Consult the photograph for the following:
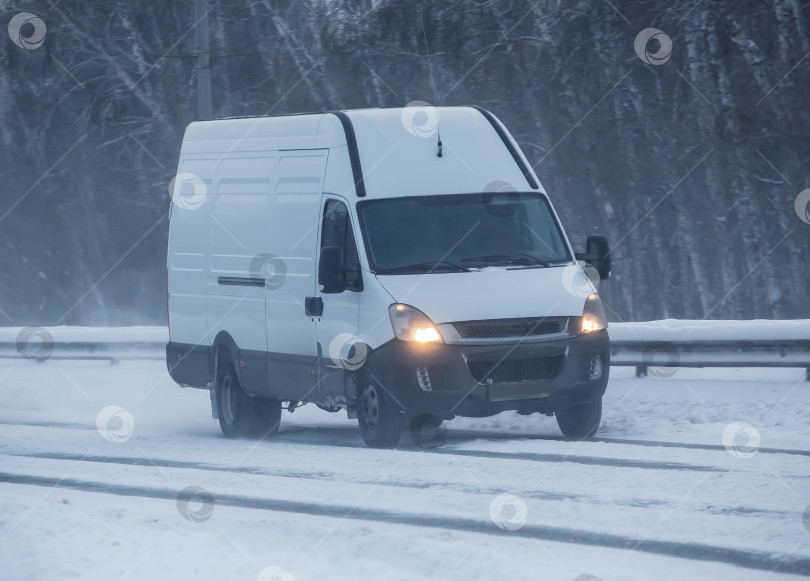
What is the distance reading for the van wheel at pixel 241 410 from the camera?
13539 millimetres

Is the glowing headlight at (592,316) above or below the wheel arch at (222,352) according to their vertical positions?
above

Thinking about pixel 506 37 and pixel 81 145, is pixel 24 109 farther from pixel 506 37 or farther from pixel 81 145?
pixel 506 37

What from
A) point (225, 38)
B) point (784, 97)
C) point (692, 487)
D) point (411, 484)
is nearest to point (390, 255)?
point (411, 484)

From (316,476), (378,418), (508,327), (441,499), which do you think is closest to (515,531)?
(441,499)

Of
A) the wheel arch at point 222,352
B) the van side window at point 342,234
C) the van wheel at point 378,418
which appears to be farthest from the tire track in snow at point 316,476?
the wheel arch at point 222,352

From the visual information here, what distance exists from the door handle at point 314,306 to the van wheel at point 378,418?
34.3 inches

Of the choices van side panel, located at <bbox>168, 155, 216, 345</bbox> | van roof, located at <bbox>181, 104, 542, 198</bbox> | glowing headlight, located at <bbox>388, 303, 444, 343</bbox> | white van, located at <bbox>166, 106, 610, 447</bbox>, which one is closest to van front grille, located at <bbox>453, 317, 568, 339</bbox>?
white van, located at <bbox>166, 106, 610, 447</bbox>

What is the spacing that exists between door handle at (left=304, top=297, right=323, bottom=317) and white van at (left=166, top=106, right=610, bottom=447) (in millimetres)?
13

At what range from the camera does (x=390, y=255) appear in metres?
11.5

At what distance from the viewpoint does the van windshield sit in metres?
11.5

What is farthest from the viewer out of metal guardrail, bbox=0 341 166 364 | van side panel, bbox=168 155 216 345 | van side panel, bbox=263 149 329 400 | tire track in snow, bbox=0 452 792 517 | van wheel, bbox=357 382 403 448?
metal guardrail, bbox=0 341 166 364

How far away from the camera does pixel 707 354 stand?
14914mm

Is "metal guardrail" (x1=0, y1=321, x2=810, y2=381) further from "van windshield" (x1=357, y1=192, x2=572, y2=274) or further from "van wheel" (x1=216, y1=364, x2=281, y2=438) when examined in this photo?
"van wheel" (x1=216, y1=364, x2=281, y2=438)

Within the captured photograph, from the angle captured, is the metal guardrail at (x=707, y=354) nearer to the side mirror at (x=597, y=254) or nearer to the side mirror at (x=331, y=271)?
the side mirror at (x=597, y=254)
